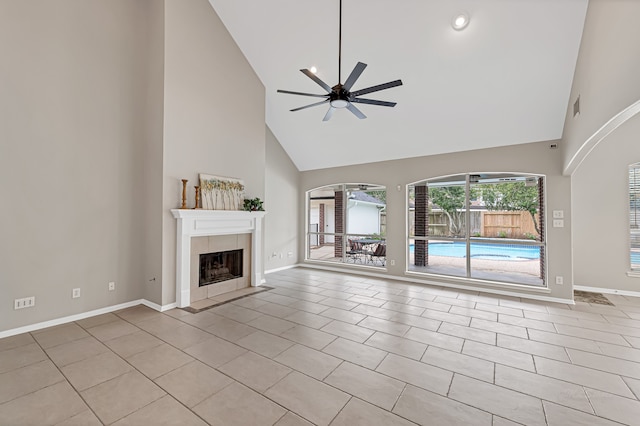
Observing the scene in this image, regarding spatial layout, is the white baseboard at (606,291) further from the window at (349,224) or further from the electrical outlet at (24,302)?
the electrical outlet at (24,302)

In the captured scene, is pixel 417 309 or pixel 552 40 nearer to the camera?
pixel 552 40

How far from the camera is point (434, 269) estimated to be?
6.37 m

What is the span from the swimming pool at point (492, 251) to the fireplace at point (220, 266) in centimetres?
398

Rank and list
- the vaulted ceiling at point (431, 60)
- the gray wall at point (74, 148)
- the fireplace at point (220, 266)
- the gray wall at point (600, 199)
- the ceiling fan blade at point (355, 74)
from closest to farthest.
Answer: the ceiling fan blade at point (355, 74) < the gray wall at point (74, 148) < the vaulted ceiling at point (431, 60) < the gray wall at point (600, 199) < the fireplace at point (220, 266)

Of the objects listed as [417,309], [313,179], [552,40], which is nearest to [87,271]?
[417,309]

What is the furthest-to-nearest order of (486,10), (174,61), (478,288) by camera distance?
(478,288), (174,61), (486,10)

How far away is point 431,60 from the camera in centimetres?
439

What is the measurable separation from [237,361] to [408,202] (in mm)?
5065

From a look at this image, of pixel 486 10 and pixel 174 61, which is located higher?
pixel 486 10

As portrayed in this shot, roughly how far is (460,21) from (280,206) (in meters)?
5.35

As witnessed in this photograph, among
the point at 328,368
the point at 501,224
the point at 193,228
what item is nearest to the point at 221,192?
the point at 193,228

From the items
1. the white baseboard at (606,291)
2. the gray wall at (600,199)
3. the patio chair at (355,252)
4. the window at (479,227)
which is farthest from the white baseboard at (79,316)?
the white baseboard at (606,291)

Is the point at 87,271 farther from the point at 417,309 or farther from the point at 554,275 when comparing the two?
the point at 554,275

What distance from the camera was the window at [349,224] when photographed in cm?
716
